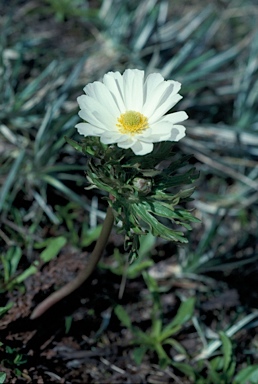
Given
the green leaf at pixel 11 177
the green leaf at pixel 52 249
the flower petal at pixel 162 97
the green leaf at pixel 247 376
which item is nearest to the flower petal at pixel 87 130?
the flower petal at pixel 162 97

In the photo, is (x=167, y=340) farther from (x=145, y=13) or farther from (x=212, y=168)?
(x=145, y=13)

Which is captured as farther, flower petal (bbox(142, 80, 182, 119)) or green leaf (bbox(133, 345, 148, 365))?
green leaf (bbox(133, 345, 148, 365))

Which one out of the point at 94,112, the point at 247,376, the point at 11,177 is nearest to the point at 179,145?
the point at 11,177

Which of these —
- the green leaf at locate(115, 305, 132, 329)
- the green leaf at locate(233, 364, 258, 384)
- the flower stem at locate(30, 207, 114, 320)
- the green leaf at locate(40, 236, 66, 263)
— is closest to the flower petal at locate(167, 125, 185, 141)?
the flower stem at locate(30, 207, 114, 320)

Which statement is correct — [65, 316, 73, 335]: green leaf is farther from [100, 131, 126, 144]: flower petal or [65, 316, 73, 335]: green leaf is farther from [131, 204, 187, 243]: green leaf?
[100, 131, 126, 144]: flower petal

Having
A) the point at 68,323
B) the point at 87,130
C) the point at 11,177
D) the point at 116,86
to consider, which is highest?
the point at 116,86

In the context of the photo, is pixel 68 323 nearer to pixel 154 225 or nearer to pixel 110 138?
pixel 154 225
